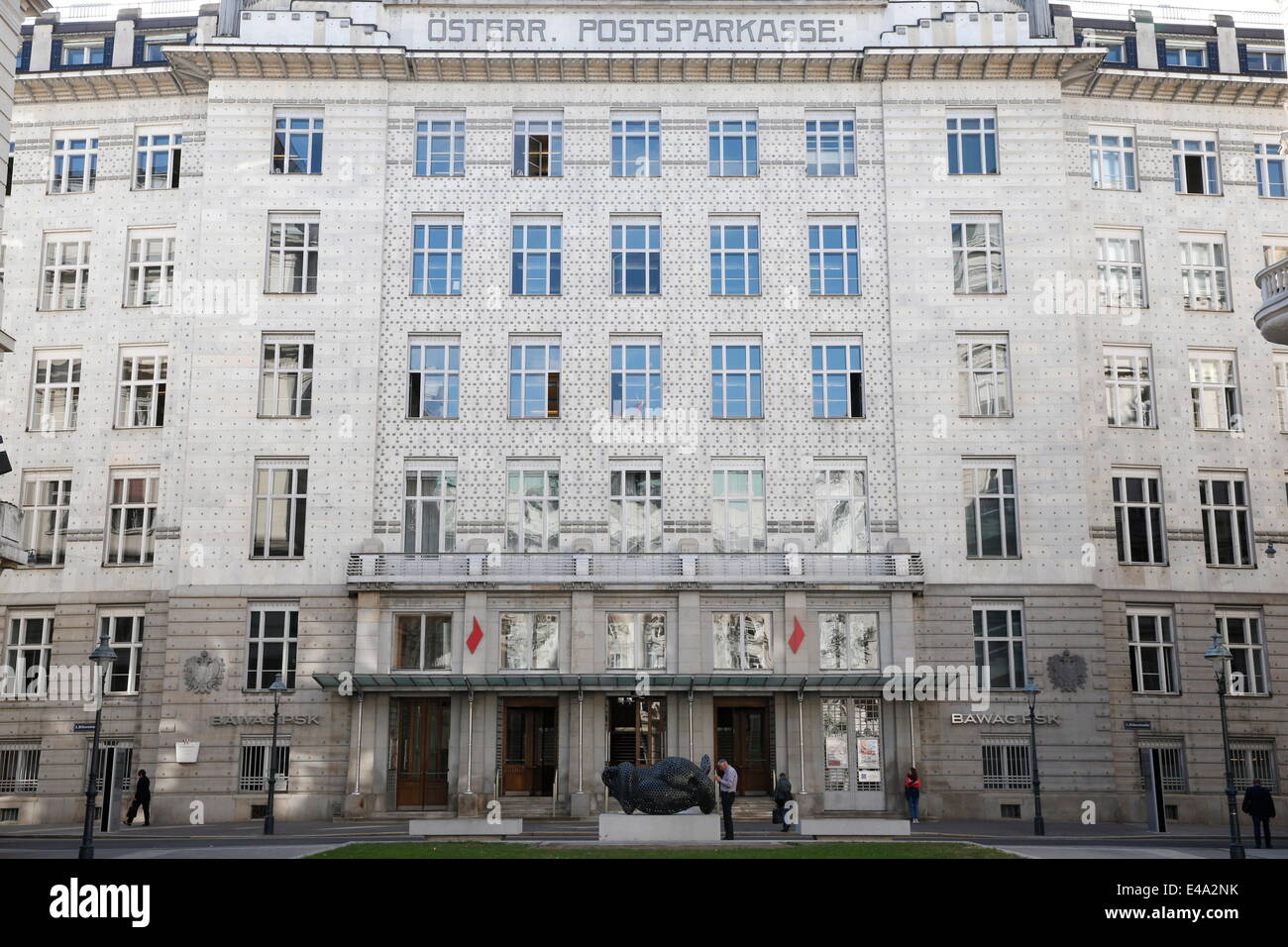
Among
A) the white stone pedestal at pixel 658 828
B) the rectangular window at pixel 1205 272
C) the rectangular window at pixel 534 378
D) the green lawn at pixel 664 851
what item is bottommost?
the green lawn at pixel 664 851

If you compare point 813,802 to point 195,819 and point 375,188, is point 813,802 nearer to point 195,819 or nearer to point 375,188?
point 195,819

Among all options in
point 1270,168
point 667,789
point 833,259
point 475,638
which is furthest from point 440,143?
point 1270,168

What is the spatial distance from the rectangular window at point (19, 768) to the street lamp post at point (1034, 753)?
32.2m

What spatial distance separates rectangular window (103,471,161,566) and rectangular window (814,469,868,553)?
911 inches

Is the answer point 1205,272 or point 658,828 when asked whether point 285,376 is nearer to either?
point 658,828

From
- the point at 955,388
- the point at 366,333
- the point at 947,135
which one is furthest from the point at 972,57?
the point at 366,333

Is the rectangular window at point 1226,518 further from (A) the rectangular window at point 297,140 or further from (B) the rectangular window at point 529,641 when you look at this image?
(A) the rectangular window at point 297,140

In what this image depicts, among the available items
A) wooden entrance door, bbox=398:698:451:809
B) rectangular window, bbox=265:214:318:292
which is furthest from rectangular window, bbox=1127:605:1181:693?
rectangular window, bbox=265:214:318:292

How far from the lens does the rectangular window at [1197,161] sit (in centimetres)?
4516

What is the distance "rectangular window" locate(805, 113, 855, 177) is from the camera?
4422 cm

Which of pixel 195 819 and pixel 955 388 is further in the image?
pixel 955 388

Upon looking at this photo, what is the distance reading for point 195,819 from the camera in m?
38.9

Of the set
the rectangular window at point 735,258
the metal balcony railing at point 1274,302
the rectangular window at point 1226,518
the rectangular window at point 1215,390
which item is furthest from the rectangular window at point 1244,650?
the rectangular window at point 735,258

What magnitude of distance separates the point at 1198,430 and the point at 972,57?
51.2ft
